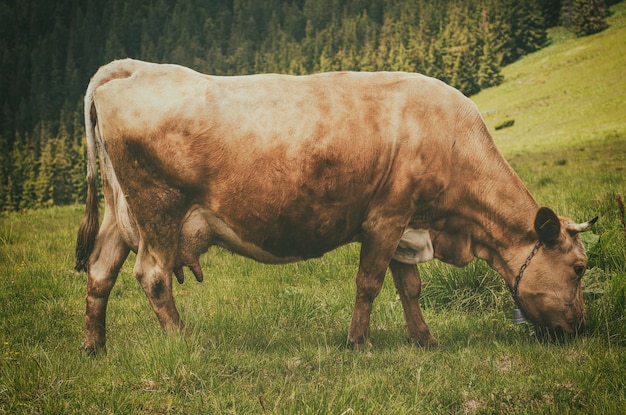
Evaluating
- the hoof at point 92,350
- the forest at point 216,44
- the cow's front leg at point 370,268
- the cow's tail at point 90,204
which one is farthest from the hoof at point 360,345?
the forest at point 216,44

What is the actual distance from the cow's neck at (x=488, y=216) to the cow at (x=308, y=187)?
13 mm

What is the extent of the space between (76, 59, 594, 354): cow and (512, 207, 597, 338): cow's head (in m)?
0.01

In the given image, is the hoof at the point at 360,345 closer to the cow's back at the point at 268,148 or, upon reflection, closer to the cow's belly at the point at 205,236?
the cow's back at the point at 268,148

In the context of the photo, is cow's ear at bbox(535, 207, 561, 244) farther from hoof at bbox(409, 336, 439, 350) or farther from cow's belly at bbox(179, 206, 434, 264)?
cow's belly at bbox(179, 206, 434, 264)

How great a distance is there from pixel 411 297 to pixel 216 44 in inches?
5177

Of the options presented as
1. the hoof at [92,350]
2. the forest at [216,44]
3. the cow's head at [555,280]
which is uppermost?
the cow's head at [555,280]

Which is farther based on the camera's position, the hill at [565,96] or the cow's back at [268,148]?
the hill at [565,96]

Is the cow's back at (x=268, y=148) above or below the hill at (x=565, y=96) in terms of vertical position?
above

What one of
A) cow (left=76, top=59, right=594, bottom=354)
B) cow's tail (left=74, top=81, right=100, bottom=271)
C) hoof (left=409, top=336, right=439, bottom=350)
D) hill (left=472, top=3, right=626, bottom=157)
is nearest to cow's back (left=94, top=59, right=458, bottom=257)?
cow (left=76, top=59, right=594, bottom=354)

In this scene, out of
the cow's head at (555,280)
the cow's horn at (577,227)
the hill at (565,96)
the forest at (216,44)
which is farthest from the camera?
the forest at (216,44)

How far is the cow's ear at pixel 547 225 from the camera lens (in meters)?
5.57

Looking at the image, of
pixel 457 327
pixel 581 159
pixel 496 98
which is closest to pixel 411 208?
pixel 457 327

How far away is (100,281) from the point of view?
18.1 feet

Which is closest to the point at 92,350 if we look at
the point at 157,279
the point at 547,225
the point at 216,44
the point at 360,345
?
the point at 157,279
